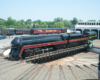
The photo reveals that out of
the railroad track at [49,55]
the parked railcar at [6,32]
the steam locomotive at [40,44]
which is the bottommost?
the railroad track at [49,55]

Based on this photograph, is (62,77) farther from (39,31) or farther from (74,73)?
(39,31)

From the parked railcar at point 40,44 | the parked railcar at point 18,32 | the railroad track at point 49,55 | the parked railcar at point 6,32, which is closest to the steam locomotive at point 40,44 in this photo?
the parked railcar at point 40,44

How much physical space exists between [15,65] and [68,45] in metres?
14.7

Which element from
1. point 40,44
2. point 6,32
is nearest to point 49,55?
point 40,44

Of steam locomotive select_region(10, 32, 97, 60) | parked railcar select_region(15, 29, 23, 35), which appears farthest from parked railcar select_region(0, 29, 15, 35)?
steam locomotive select_region(10, 32, 97, 60)

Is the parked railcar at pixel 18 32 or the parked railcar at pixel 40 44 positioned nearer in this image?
the parked railcar at pixel 40 44

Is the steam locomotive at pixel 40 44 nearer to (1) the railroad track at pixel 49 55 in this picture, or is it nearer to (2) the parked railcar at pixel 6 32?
(1) the railroad track at pixel 49 55

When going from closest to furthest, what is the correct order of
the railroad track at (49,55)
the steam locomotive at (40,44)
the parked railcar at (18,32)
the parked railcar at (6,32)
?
the steam locomotive at (40,44) → the railroad track at (49,55) → the parked railcar at (6,32) → the parked railcar at (18,32)

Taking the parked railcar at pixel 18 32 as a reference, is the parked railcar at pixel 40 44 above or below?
below

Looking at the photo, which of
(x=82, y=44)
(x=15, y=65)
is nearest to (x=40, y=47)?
(x=15, y=65)

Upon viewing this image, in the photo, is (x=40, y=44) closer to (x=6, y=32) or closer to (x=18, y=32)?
(x=18, y=32)

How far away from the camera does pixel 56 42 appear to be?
24359mm

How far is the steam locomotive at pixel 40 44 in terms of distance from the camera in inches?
725

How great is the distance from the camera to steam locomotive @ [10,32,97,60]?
18.4m
